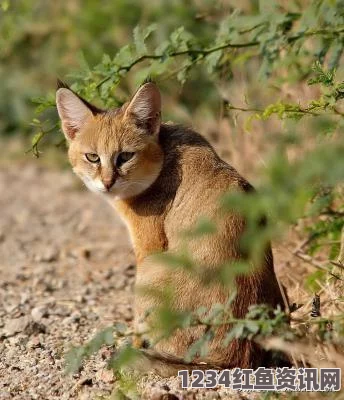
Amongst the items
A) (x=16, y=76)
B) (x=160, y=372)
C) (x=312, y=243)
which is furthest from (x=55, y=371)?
(x=16, y=76)

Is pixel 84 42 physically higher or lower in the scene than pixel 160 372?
higher

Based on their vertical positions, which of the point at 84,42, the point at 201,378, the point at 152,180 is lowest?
the point at 201,378

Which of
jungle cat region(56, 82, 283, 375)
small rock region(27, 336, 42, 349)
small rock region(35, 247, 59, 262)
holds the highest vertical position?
jungle cat region(56, 82, 283, 375)

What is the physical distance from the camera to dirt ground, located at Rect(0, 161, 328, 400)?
14.7ft

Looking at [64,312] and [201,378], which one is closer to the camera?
[201,378]

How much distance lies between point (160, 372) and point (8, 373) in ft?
2.77

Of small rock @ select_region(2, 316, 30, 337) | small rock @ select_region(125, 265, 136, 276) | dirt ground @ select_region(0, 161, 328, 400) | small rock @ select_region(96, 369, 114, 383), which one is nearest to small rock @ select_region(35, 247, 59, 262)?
dirt ground @ select_region(0, 161, 328, 400)

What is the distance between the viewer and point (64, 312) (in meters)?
5.76

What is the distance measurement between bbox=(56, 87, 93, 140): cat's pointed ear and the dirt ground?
1219 mm

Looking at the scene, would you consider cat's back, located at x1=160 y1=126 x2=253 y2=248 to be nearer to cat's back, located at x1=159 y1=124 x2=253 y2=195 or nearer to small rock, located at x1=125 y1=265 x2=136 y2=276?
cat's back, located at x1=159 y1=124 x2=253 y2=195

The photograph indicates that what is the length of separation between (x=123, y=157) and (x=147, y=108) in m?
0.34

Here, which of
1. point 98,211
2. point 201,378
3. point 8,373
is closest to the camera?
point 201,378

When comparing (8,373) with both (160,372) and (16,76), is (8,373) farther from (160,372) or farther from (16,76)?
(16,76)

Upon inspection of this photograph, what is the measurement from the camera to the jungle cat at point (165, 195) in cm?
448
